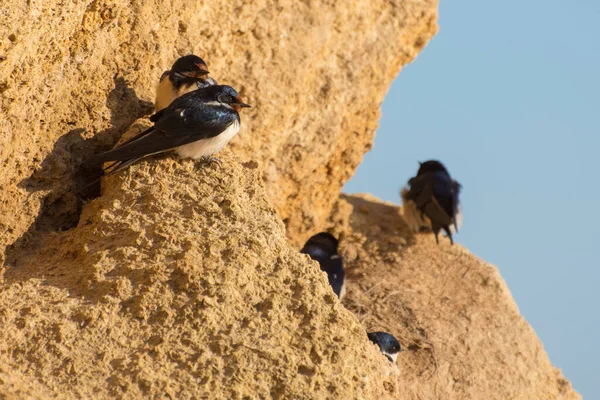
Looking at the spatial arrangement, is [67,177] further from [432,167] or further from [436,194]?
[432,167]

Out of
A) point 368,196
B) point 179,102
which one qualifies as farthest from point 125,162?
point 368,196

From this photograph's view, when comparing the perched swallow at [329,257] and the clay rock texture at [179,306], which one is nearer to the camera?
the clay rock texture at [179,306]

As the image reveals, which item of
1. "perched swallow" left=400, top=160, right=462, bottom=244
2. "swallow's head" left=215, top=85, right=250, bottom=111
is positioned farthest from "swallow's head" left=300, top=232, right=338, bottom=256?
"swallow's head" left=215, top=85, right=250, bottom=111

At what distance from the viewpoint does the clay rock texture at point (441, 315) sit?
7.06 metres

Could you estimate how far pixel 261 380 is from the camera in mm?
4461

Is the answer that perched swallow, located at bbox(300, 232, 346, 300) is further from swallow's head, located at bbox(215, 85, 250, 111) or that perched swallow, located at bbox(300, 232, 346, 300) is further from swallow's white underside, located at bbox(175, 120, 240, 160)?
swallow's white underside, located at bbox(175, 120, 240, 160)

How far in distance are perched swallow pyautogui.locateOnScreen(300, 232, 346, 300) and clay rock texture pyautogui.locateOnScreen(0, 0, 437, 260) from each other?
0.45 m

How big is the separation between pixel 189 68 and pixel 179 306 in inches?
75.7

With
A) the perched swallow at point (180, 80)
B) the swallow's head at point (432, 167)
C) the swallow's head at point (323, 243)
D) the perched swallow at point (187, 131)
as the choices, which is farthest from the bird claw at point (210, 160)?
the swallow's head at point (432, 167)

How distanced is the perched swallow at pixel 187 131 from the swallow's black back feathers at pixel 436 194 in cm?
389

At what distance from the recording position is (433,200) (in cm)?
951

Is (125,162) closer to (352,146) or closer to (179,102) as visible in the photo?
(179,102)

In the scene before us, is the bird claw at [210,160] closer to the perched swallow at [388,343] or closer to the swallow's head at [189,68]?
the swallow's head at [189,68]

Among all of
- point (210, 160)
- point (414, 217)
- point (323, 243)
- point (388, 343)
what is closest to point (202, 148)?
point (210, 160)
